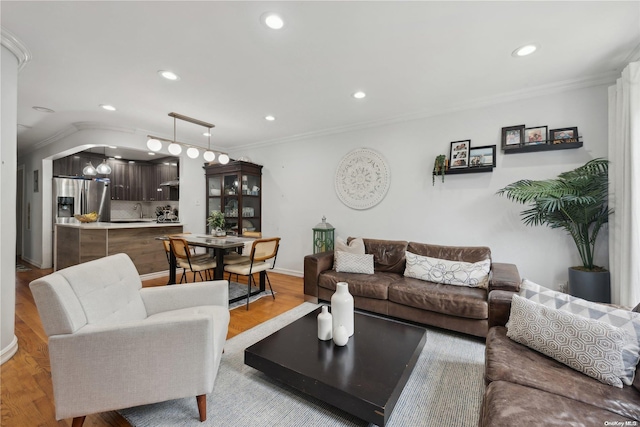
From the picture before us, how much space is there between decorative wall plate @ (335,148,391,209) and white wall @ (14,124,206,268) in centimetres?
308

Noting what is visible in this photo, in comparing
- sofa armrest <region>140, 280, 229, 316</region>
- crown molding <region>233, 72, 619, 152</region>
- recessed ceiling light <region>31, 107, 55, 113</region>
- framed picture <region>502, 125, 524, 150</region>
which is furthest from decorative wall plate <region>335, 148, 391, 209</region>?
recessed ceiling light <region>31, 107, 55, 113</region>

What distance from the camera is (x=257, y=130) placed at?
4539 millimetres

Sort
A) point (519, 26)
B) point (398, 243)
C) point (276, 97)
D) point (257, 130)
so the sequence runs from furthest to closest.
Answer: point (257, 130), point (398, 243), point (276, 97), point (519, 26)

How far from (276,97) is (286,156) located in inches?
71.5

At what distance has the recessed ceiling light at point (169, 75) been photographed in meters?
2.60

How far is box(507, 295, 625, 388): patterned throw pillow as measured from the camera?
4.17 ft

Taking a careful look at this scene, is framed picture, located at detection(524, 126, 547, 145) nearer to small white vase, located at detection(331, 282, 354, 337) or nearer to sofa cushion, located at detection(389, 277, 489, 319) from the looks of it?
sofa cushion, located at detection(389, 277, 489, 319)

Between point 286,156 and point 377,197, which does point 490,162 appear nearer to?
point 377,197

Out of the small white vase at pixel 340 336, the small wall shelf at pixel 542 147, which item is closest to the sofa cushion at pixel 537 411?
the small white vase at pixel 340 336

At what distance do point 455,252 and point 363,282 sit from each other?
1143 millimetres

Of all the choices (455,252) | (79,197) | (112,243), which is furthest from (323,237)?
(79,197)

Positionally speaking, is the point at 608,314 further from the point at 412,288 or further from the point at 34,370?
the point at 34,370

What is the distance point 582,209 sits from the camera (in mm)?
2535

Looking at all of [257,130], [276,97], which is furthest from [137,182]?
[276,97]
